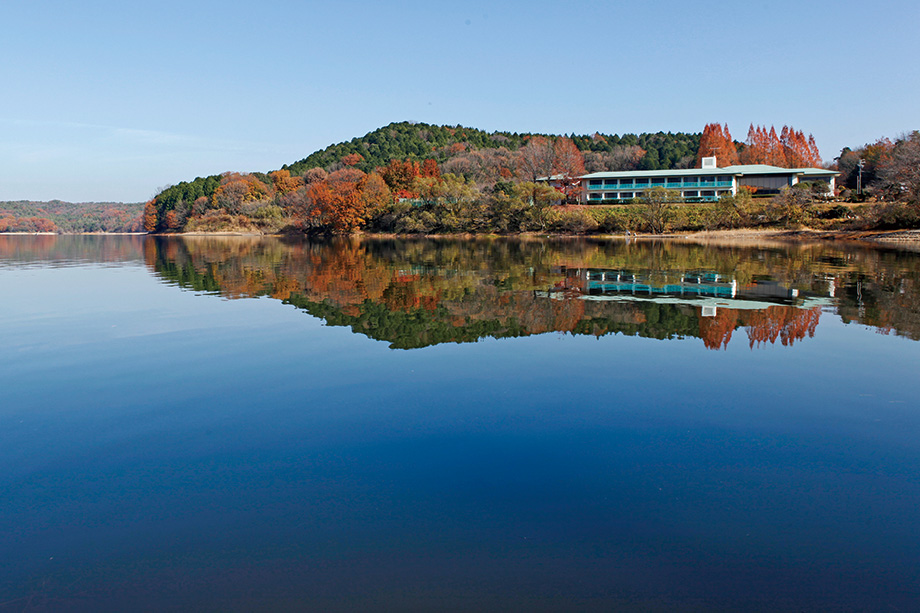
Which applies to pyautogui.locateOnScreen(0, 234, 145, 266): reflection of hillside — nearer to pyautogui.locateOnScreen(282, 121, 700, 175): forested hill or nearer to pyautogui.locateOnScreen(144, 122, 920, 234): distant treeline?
pyautogui.locateOnScreen(144, 122, 920, 234): distant treeline

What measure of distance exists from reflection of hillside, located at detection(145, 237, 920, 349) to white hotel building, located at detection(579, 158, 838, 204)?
52008 mm

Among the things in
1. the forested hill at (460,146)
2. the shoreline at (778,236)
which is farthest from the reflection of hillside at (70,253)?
the forested hill at (460,146)

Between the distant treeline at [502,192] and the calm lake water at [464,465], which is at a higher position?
the distant treeline at [502,192]

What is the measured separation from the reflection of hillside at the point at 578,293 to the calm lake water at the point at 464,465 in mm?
295

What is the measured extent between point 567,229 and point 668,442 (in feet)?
222

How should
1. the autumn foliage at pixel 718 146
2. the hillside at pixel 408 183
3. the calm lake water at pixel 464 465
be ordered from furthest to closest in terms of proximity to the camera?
the autumn foliage at pixel 718 146
the hillside at pixel 408 183
the calm lake water at pixel 464 465

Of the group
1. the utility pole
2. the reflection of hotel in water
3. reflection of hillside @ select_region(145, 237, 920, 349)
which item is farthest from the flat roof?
the reflection of hotel in water

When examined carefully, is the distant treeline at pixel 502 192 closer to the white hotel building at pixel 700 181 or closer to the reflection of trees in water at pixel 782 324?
the white hotel building at pixel 700 181

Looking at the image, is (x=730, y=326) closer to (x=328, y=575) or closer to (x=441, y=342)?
(x=441, y=342)

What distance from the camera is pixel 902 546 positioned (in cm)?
512

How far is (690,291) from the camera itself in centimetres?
2070

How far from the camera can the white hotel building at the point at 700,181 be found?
84.5 metres

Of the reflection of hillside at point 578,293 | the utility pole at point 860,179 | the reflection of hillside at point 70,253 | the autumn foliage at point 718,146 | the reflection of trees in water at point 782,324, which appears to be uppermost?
the autumn foliage at point 718,146

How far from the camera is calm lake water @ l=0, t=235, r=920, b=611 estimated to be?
4715 millimetres
